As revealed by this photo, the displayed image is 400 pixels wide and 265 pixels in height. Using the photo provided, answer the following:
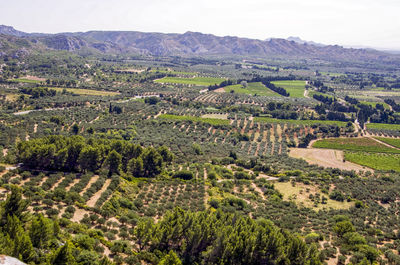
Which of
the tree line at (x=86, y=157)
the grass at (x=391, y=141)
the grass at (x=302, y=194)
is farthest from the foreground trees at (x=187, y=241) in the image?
the grass at (x=391, y=141)

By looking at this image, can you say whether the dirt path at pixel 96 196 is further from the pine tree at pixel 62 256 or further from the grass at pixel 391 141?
the grass at pixel 391 141

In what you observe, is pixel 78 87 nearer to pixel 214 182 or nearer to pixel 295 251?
pixel 214 182

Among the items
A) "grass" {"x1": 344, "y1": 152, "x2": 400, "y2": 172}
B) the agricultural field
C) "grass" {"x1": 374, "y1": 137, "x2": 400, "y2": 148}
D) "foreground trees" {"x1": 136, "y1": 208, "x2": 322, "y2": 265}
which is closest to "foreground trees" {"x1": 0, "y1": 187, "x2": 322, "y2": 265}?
"foreground trees" {"x1": 136, "y1": 208, "x2": 322, "y2": 265}

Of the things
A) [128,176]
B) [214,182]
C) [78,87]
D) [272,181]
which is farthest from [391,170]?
[78,87]

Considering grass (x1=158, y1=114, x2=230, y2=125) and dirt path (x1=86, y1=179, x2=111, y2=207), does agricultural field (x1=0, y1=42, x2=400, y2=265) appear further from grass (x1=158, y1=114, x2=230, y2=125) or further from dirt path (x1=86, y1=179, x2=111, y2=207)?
grass (x1=158, y1=114, x2=230, y2=125)

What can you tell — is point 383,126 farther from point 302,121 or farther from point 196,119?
point 196,119

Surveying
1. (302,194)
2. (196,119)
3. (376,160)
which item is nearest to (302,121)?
(376,160)
